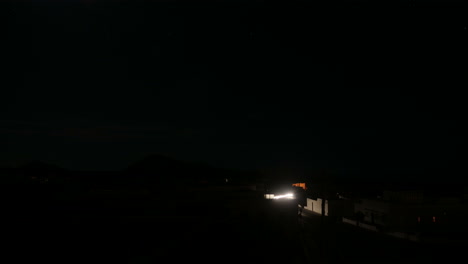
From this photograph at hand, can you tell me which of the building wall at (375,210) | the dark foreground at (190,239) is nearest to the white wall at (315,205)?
the building wall at (375,210)

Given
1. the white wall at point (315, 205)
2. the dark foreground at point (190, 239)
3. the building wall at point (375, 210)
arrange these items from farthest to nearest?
the white wall at point (315, 205) → the building wall at point (375, 210) → the dark foreground at point (190, 239)

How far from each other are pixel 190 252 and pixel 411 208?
72.2 ft

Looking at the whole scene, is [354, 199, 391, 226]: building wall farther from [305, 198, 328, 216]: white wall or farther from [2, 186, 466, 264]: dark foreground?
[2, 186, 466, 264]: dark foreground

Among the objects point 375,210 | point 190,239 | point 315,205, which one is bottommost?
point 190,239

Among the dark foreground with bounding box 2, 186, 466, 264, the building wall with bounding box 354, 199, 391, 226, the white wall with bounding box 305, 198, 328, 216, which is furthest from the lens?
the white wall with bounding box 305, 198, 328, 216

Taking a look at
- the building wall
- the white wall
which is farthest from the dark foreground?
the white wall

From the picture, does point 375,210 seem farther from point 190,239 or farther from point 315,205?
point 190,239

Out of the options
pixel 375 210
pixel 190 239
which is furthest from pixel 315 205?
pixel 190 239

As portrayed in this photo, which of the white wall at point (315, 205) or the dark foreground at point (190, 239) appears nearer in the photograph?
the dark foreground at point (190, 239)

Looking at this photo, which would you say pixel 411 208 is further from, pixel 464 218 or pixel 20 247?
pixel 20 247

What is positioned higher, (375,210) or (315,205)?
(315,205)

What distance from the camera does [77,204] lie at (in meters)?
19.2

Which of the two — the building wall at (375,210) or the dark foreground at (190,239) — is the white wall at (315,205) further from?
the dark foreground at (190,239)

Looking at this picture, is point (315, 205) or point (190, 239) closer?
point (190, 239)
